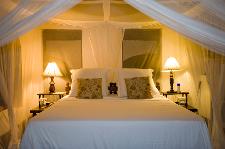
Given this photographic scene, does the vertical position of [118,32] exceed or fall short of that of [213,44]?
it exceeds it

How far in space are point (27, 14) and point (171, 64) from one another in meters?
2.79

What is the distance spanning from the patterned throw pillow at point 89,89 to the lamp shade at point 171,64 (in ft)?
3.93

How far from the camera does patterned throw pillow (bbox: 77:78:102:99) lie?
13.4ft

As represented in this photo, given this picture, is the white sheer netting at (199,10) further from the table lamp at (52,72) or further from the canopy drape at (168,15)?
the table lamp at (52,72)

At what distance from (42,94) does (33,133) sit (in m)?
2.11

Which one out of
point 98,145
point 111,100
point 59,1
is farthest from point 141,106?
point 59,1

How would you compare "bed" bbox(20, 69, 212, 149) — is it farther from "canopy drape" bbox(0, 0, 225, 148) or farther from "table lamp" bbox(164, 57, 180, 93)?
"table lamp" bbox(164, 57, 180, 93)

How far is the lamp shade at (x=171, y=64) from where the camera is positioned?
4562 mm

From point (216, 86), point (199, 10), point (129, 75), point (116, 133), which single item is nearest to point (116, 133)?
point (116, 133)

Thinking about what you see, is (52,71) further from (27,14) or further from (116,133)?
(116,133)

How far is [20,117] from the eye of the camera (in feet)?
13.1

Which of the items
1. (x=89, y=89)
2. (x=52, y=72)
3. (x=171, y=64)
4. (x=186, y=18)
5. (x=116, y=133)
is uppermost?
(x=186, y=18)

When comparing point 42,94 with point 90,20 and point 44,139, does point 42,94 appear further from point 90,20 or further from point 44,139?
point 44,139

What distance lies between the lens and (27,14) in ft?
7.88
